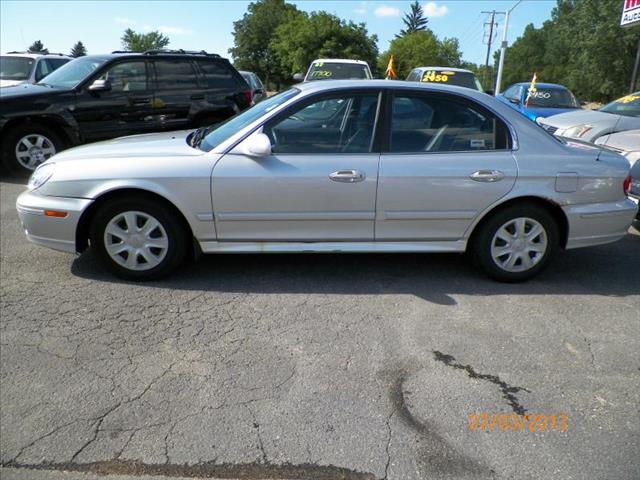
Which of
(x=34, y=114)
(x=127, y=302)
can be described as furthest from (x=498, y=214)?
(x=34, y=114)

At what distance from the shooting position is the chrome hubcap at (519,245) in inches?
165

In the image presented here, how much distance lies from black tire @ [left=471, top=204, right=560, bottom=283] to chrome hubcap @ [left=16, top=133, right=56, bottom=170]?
6.22m

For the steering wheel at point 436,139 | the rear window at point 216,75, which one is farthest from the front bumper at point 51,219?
the rear window at point 216,75

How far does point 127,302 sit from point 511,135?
316cm

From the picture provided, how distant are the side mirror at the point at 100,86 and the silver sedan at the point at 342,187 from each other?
3.76 m

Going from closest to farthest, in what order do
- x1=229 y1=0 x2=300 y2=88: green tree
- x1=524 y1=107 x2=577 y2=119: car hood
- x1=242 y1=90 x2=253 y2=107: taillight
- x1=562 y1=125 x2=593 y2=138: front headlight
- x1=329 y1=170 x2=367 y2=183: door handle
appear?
x1=329 y1=170 x2=367 y2=183: door handle
x1=562 y1=125 x2=593 y2=138: front headlight
x1=242 y1=90 x2=253 y2=107: taillight
x1=524 y1=107 x2=577 y2=119: car hood
x1=229 y1=0 x2=300 y2=88: green tree

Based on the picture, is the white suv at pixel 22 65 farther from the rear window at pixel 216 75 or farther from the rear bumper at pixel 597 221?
the rear bumper at pixel 597 221

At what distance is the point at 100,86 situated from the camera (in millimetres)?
7555

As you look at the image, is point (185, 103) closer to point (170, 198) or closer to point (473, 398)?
point (170, 198)

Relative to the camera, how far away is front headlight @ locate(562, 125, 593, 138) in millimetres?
8367

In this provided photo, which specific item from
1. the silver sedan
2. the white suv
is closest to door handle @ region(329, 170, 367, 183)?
the silver sedan

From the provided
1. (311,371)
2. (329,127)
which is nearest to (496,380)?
(311,371)

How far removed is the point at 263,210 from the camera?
396cm

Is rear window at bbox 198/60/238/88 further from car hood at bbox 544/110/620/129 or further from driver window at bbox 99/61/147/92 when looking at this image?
car hood at bbox 544/110/620/129
